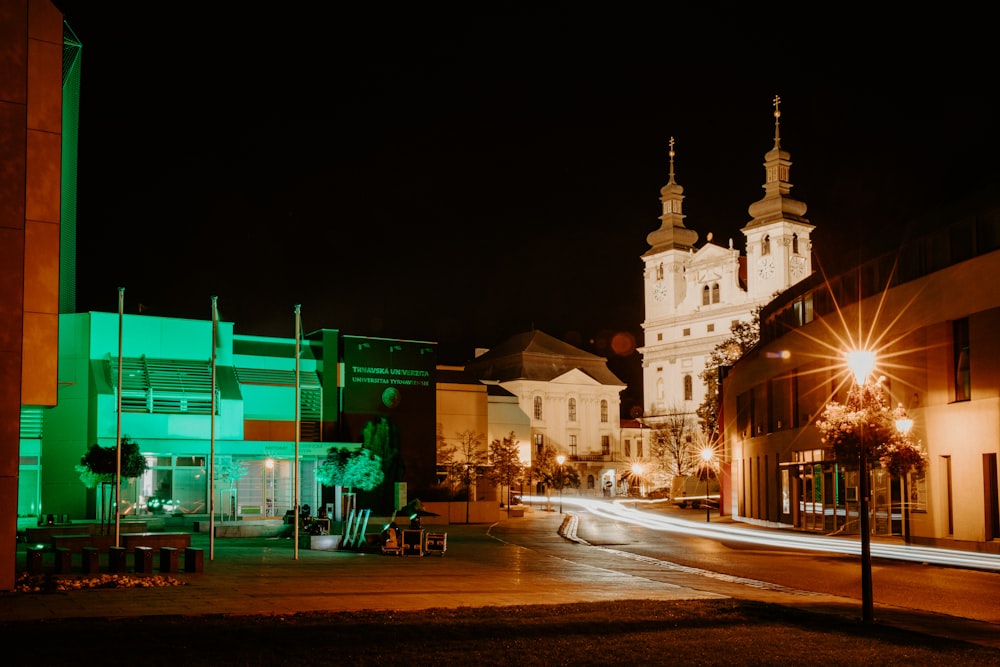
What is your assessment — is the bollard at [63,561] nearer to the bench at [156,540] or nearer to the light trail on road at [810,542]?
the bench at [156,540]

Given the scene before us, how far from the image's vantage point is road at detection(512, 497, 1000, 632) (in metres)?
18.2

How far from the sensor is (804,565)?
81.9 ft

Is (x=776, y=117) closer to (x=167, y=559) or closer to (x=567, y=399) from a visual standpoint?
(x=567, y=399)

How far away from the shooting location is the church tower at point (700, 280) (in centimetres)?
11219

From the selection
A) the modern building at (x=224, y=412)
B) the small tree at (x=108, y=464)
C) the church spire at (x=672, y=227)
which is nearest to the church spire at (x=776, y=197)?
the church spire at (x=672, y=227)

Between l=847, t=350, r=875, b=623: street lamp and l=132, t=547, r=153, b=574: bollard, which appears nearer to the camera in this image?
l=847, t=350, r=875, b=623: street lamp

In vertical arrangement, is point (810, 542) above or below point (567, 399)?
below

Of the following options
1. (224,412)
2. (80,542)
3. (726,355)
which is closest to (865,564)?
(80,542)

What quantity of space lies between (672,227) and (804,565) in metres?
105

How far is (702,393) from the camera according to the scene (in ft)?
394

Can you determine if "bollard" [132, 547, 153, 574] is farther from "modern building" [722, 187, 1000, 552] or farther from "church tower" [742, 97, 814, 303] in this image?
"church tower" [742, 97, 814, 303]

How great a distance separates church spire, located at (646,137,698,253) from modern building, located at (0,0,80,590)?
111637 mm

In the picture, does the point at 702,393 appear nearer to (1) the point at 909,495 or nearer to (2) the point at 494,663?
(1) the point at 909,495

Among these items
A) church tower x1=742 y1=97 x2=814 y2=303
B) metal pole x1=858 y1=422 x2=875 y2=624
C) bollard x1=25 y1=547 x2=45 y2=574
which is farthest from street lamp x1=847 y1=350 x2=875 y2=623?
church tower x1=742 y1=97 x2=814 y2=303
